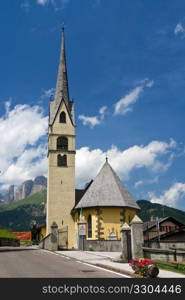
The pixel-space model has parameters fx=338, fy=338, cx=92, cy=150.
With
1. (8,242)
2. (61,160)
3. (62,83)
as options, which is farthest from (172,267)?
(8,242)

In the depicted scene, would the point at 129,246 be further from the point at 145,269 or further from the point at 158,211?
the point at 158,211

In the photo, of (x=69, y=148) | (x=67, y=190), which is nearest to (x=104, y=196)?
(x=67, y=190)

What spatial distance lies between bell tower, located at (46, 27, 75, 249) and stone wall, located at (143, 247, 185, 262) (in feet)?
83.4

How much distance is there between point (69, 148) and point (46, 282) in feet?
126

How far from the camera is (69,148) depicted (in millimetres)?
48406

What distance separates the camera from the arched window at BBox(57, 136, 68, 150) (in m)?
48.4

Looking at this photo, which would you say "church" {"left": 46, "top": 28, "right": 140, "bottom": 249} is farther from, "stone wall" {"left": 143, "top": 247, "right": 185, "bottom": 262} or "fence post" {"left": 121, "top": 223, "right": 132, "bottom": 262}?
"stone wall" {"left": 143, "top": 247, "right": 185, "bottom": 262}

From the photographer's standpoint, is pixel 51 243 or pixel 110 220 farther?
pixel 110 220

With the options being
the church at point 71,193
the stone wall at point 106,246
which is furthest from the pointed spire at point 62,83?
the stone wall at point 106,246

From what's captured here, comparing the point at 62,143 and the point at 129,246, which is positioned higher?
the point at 62,143

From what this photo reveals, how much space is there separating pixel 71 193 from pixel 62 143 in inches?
290

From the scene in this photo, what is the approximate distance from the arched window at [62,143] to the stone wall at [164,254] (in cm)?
3003

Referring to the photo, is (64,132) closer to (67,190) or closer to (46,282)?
(67,190)

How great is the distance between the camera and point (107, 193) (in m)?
40.2
